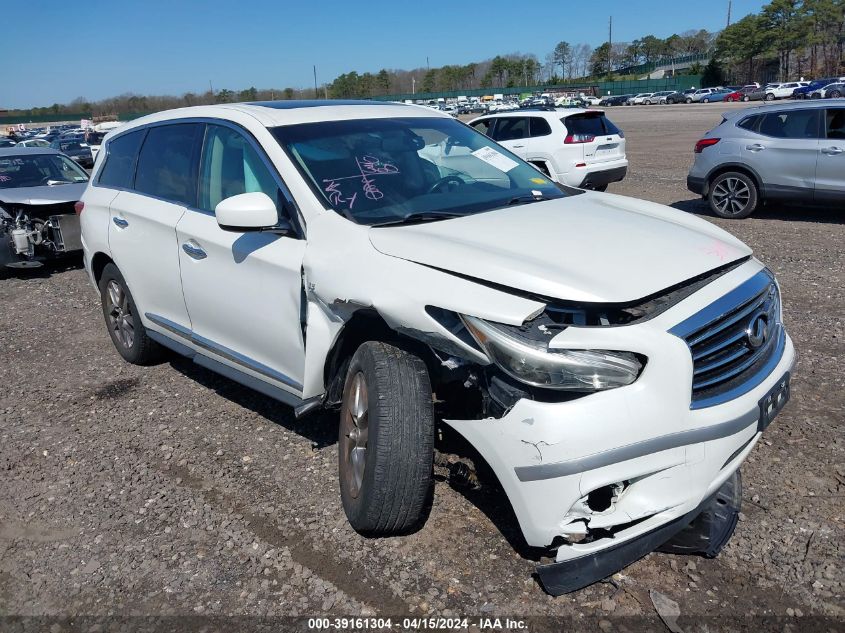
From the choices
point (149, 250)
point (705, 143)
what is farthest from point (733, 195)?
point (149, 250)

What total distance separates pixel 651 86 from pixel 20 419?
94.9 m

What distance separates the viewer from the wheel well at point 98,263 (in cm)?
537

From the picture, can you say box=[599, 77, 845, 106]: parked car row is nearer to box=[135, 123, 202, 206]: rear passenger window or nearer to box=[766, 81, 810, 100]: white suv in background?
box=[766, 81, 810, 100]: white suv in background

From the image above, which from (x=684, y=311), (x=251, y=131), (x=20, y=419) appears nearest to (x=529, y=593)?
(x=684, y=311)

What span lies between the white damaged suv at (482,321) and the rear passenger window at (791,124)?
7.08 m

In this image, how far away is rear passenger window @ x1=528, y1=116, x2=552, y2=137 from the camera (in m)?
13.4

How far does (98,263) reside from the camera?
5.52m

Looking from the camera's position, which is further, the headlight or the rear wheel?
the rear wheel

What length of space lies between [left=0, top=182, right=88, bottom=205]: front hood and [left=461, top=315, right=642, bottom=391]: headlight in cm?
813

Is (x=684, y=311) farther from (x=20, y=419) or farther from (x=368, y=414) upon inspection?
(x=20, y=419)

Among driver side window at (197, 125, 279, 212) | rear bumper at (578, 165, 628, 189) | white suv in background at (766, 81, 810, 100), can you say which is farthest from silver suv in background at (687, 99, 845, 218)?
white suv in background at (766, 81, 810, 100)

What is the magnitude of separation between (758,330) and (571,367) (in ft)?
3.03

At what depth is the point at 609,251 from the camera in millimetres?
2838

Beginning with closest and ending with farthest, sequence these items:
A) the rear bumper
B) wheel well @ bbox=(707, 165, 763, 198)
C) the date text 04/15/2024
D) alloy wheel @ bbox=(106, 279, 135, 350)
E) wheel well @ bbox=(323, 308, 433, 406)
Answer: the date text 04/15/2024
wheel well @ bbox=(323, 308, 433, 406)
alloy wheel @ bbox=(106, 279, 135, 350)
wheel well @ bbox=(707, 165, 763, 198)
the rear bumper
